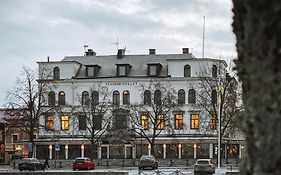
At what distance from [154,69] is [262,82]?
78.4 m

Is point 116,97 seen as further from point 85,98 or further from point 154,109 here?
point 154,109

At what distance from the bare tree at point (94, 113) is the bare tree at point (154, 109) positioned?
165 inches

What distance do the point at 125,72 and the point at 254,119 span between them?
258 feet

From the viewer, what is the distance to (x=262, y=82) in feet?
8.79

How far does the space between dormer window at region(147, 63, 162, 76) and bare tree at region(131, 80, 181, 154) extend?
8.66 feet

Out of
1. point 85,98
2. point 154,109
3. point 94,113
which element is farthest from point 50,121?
point 154,109

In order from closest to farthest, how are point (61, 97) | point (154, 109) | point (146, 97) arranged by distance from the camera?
point (154, 109) → point (146, 97) → point (61, 97)

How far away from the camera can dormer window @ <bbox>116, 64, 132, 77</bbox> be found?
267ft

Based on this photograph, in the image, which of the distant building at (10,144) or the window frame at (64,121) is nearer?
the window frame at (64,121)

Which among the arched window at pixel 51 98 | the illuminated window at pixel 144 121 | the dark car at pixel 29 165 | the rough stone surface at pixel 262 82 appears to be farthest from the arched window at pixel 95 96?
the rough stone surface at pixel 262 82

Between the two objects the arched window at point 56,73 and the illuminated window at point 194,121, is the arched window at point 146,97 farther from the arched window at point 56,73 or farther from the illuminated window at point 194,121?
the arched window at point 56,73

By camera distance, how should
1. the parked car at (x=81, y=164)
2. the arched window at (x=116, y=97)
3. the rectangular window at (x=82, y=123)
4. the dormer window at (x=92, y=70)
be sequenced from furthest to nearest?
the dormer window at (x=92, y=70) < the arched window at (x=116, y=97) < the rectangular window at (x=82, y=123) < the parked car at (x=81, y=164)

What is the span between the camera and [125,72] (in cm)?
8131

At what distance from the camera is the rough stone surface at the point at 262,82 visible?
2588 millimetres
